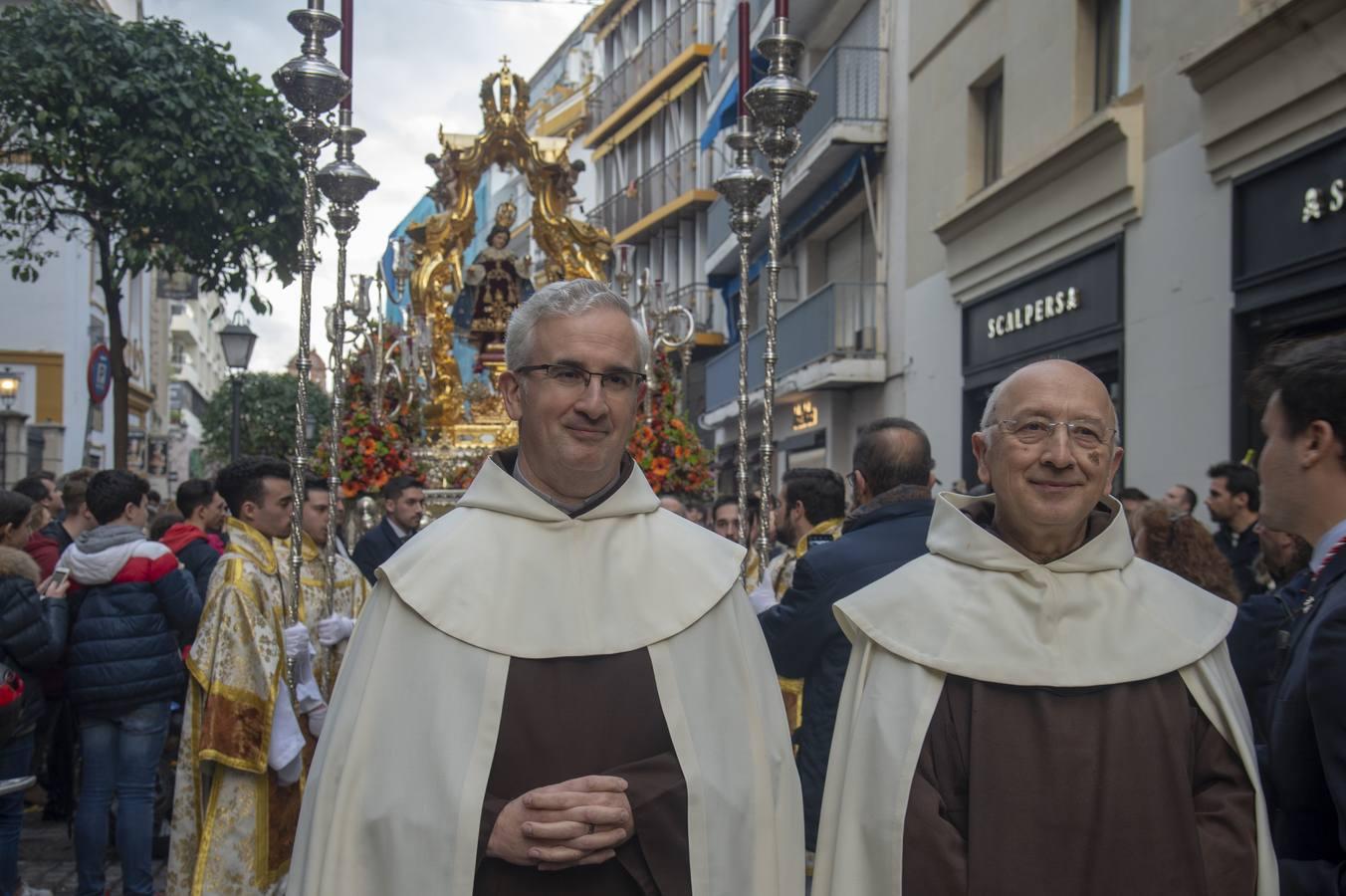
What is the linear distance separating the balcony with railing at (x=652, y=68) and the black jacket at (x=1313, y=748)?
25431 mm

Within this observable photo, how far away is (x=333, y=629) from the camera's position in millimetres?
5410

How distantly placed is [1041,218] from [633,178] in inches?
848

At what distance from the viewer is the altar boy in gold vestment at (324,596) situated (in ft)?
17.8

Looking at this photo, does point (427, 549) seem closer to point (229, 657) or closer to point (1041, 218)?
point (229, 657)

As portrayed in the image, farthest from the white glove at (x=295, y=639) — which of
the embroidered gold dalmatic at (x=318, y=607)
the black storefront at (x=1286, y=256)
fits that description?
the black storefront at (x=1286, y=256)

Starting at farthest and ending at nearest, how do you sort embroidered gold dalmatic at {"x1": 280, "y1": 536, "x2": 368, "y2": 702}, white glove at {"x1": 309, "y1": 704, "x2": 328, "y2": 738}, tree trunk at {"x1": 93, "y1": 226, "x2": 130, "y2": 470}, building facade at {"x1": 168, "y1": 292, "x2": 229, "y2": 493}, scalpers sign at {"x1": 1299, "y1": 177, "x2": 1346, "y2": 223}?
building facade at {"x1": 168, "y1": 292, "x2": 229, "y2": 493}
tree trunk at {"x1": 93, "y1": 226, "x2": 130, "y2": 470}
scalpers sign at {"x1": 1299, "y1": 177, "x2": 1346, "y2": 223}
embroidered gold dalmatic at {"x1": 280, "y1": 536, "x2": 368, "y2": 702}
white glove at {"x1": 309, "y1": 704, "x2": 328, "y2": 738}

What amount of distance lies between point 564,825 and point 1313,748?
1.35 metres

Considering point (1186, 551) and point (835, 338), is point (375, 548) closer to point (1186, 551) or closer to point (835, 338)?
point (1186, 551)

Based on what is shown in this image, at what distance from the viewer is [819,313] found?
17.7 m

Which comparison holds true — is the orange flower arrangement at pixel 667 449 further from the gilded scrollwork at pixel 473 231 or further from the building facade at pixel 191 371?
the building facade at pixel 191 371

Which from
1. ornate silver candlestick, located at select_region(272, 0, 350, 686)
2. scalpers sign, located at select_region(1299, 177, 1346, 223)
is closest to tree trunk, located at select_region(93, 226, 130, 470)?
ornate silver candlestick, located at select_region(272, 0, 350, 686)

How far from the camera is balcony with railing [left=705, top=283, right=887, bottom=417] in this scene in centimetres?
1630

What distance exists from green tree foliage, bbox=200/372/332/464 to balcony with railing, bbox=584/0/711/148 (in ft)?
31.6

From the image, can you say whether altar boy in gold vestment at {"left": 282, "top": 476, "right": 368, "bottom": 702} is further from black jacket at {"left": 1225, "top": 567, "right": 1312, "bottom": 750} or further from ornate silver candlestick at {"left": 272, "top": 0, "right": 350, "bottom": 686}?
black jacket at {"left": 1225, "top": 567, "right": 1312, "bottom": 750}
